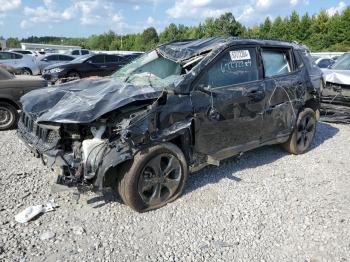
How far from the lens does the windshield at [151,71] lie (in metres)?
4.92

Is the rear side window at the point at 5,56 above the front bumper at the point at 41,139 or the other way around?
the other way around

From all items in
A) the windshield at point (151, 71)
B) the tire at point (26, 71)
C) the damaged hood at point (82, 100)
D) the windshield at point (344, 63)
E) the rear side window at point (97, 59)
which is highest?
the windshield at point (344, 63)

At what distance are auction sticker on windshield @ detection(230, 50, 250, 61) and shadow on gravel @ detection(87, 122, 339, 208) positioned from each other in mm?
1618

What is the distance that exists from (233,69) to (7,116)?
5.18m

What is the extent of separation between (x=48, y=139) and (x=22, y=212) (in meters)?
0.84

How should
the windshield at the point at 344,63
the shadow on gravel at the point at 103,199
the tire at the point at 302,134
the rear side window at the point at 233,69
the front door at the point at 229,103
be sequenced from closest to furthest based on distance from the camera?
the shadow on gravel at the point at 103,199, the front door at the point at 229,103, the rear side window at the point at 233,69, the tire at the point at 302,134, the windshield at the point at 344,63

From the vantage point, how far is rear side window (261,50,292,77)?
5.79m

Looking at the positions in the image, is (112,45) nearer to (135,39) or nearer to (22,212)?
(135,39)

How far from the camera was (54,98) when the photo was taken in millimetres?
4695

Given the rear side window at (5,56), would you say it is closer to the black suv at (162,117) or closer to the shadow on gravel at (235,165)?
the black suv at (162,117)

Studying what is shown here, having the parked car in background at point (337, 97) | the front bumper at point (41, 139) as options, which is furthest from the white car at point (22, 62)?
the front bumper at point (41, 139)

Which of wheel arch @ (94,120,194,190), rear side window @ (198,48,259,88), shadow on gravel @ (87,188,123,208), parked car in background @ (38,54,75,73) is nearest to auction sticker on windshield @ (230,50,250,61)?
rear side window @ (198,48,259,88)

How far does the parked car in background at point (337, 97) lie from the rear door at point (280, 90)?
287cm

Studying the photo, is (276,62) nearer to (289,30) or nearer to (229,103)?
(229,103)
